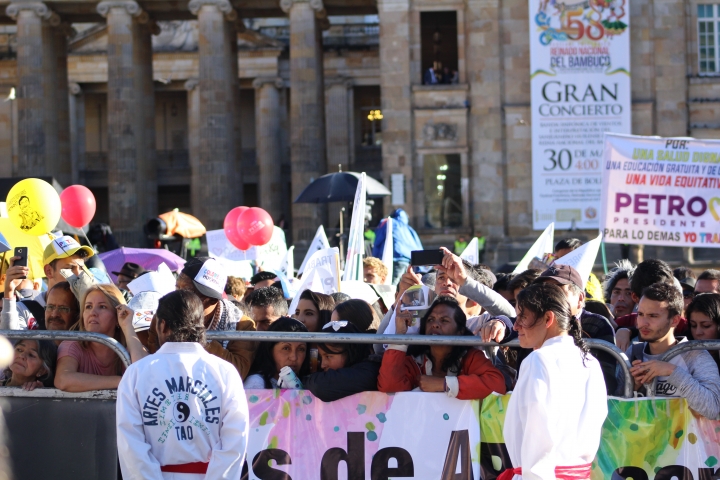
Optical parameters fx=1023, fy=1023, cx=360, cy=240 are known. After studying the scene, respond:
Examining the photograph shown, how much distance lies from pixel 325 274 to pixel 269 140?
1430 inches

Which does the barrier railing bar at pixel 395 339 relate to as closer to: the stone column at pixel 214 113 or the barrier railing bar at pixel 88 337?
the barrier railing bar at pixel 88 337

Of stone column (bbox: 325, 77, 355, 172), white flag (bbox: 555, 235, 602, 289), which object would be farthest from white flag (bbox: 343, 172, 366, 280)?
stone column (bbox: 325, 77, 355, 172)

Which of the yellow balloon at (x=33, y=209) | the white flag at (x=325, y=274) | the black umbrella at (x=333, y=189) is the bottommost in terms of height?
the white flag at (x=325, y=274)

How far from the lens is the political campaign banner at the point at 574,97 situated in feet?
93.7

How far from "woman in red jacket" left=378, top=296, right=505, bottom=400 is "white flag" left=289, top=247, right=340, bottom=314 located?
3.53m

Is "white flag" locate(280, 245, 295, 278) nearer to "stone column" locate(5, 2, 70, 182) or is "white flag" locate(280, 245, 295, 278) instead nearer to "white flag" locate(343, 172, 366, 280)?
"white flag" locate(343, 172, 366, 280)

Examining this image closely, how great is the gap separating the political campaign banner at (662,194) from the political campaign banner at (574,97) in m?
17.0

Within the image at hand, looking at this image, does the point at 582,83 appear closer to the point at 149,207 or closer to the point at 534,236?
the point at 534,236

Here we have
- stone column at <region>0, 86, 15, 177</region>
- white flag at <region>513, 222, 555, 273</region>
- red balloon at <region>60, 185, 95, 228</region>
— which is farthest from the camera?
stone column at <region>0, 86, 15, 177</region>

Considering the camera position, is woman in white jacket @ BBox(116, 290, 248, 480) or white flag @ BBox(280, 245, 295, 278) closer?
woman in white jacket @ BBox(116, 290, 248, 480)

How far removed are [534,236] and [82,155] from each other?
29.4m

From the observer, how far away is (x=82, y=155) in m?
51.7

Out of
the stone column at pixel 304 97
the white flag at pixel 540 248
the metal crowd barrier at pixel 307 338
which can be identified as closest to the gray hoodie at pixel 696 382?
the metal crowd barrier at pixel 307 338

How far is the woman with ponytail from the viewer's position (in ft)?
14.9
